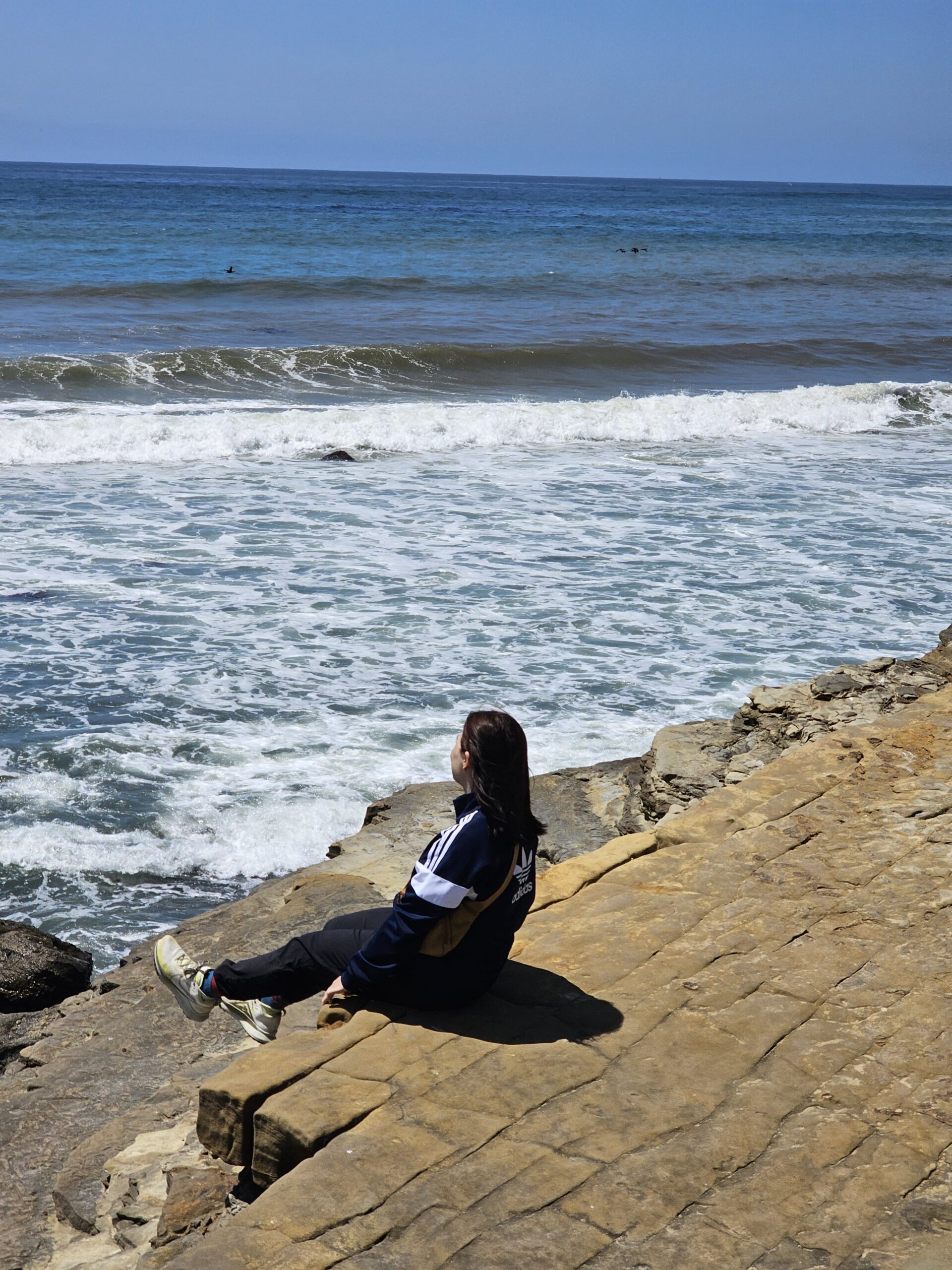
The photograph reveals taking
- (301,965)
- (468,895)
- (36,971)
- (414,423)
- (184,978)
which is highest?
(414,423)

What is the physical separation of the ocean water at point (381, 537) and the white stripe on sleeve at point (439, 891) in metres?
2.90

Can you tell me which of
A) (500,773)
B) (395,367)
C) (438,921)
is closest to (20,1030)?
(438,921)

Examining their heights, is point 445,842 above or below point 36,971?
above

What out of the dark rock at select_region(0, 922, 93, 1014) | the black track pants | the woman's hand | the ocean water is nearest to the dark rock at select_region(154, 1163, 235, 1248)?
the woman's hand

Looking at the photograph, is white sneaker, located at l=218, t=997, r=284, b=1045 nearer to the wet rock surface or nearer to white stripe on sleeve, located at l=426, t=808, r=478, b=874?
the wet rock surface

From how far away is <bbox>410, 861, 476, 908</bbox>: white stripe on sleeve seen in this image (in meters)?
3.58

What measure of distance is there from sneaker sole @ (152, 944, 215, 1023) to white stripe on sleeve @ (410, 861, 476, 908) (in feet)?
3.79

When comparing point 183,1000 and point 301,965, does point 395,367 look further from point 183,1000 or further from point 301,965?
point 301,965

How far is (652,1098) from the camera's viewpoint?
3.27m

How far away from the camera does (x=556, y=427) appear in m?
18.5

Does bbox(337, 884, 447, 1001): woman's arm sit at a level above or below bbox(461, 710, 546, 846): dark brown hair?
below

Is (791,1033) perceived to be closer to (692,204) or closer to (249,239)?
(249,239)

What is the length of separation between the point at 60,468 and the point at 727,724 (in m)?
11.3

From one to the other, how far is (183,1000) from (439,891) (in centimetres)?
129
